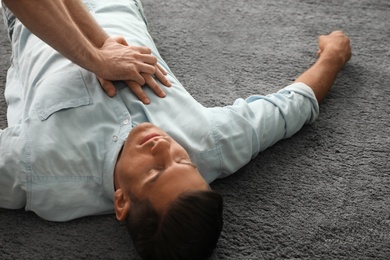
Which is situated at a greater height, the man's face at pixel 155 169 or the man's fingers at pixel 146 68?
the man's fingers at pixel 146 68

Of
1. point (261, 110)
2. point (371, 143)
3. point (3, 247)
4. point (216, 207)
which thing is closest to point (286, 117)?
point (261, 110)

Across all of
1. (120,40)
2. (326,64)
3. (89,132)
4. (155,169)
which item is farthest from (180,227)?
(326,64)

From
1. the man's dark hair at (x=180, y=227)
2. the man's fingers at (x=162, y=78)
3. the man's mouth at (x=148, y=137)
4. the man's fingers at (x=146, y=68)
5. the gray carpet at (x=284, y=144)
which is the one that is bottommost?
the gray carpet at (x=284, y=144)

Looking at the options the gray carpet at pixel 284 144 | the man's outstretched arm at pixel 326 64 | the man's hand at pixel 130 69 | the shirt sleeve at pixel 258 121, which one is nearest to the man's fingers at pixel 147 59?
the man's hand at pixel 130 69

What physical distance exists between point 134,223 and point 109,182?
149 millimetres

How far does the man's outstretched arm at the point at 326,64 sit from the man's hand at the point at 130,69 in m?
0.44

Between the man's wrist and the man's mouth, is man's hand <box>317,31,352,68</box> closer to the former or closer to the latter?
the man's wrist

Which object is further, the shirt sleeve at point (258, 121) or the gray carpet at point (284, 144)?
the shirt sleeve at point (258, 121)

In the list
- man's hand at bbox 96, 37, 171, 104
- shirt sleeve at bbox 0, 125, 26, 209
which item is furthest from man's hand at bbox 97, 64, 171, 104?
shirt sleeve at bbox 0, 125, 26, 209

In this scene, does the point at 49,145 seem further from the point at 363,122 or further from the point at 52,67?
the point at 363,122

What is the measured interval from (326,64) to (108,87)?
675 millimetres

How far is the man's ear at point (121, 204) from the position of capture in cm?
115

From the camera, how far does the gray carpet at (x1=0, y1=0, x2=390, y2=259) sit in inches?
48.2

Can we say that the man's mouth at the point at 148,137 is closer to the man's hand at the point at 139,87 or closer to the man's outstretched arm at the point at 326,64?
the man's hand at the point at 139,87
